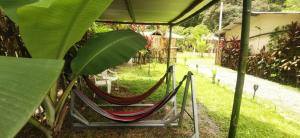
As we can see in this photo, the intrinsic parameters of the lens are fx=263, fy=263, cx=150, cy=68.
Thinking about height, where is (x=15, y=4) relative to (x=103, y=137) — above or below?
above

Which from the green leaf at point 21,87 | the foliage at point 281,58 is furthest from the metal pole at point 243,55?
the foliage at point 281,58

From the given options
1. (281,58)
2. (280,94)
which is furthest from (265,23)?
(280,94)

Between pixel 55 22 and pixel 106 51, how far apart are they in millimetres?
1070

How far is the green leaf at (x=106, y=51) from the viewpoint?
239 cm

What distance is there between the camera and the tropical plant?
61 cm

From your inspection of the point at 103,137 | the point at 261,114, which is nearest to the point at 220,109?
the point at 261,114

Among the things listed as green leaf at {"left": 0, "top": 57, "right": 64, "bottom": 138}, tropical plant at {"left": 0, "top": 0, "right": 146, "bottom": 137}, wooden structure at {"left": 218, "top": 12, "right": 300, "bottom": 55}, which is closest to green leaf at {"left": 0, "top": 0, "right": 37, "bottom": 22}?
tropical plant at {"left": 0, "top": 0, "right": 146, "bottom": 137}

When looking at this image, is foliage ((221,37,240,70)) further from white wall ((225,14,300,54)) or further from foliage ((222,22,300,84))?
foliage ((222,22,300,84))

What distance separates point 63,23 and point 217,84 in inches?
337

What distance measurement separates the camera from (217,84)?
376 inches

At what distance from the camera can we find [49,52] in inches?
69.5

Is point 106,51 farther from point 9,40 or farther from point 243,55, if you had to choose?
point 9,40

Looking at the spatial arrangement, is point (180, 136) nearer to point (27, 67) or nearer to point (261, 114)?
point (261, 114)

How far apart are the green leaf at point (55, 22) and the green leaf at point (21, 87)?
2.17 feet
